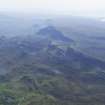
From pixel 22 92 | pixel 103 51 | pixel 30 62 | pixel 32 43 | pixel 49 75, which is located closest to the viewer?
pixel 22 92

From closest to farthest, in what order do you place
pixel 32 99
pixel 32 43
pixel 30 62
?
1. pixel 32 99
2. pixel 30 62
3. pixel 32 43

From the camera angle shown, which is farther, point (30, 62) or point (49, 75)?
point (30, 62)

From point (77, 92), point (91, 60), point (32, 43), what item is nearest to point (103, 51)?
point (91, 60)

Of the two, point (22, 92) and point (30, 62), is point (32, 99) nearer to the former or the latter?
point (22, 92)

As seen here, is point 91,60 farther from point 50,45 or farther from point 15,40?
point 15,40

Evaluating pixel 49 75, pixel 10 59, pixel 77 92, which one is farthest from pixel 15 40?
pixel 77 92

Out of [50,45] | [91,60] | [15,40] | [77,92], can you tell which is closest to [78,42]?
[50,45]

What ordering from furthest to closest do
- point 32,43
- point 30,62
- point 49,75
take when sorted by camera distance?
point 32,43 → point 30,62 → point 49,75

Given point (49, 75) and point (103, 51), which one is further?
point (103, 51)
